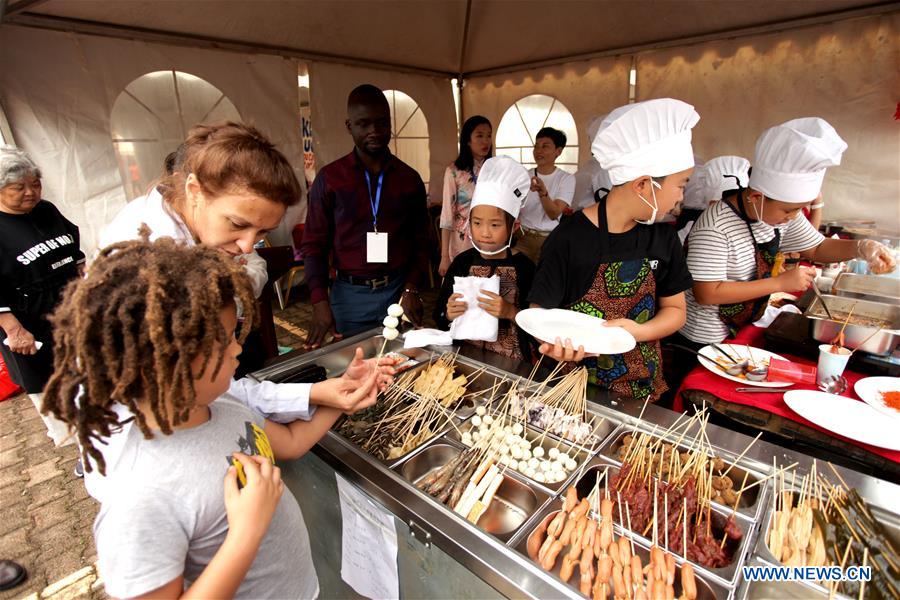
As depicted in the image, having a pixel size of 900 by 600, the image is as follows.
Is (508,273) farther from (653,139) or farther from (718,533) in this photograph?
(718,533)

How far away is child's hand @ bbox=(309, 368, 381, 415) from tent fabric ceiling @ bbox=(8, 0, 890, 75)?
5412 mm

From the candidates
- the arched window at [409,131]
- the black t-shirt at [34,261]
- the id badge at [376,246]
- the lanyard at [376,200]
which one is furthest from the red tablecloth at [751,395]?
the arched window at [409,131]

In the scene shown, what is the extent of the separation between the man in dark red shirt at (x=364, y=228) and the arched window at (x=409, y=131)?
209 inches

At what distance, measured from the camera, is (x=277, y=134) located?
6762 millimetres

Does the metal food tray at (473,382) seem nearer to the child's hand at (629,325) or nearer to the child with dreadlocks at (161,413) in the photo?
the child's hand at (629,325)

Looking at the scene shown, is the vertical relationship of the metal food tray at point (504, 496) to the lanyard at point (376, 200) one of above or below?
below

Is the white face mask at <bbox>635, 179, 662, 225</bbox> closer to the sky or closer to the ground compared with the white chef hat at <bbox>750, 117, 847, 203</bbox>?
closer to the ground

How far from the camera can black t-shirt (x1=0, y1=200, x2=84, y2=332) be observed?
336 centimetres

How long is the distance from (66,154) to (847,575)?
7046 millimetres

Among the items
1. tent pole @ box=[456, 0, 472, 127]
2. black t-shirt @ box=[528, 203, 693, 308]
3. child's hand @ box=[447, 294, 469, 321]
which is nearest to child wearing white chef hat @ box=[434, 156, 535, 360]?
child's hand @ box=[447, 294, 469, 321]

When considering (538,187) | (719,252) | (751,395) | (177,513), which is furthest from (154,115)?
(751,395)

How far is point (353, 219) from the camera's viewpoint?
135 inches

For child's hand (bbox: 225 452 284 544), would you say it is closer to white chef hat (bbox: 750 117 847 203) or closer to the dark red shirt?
the dark red shirt

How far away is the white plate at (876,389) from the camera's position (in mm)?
1795
